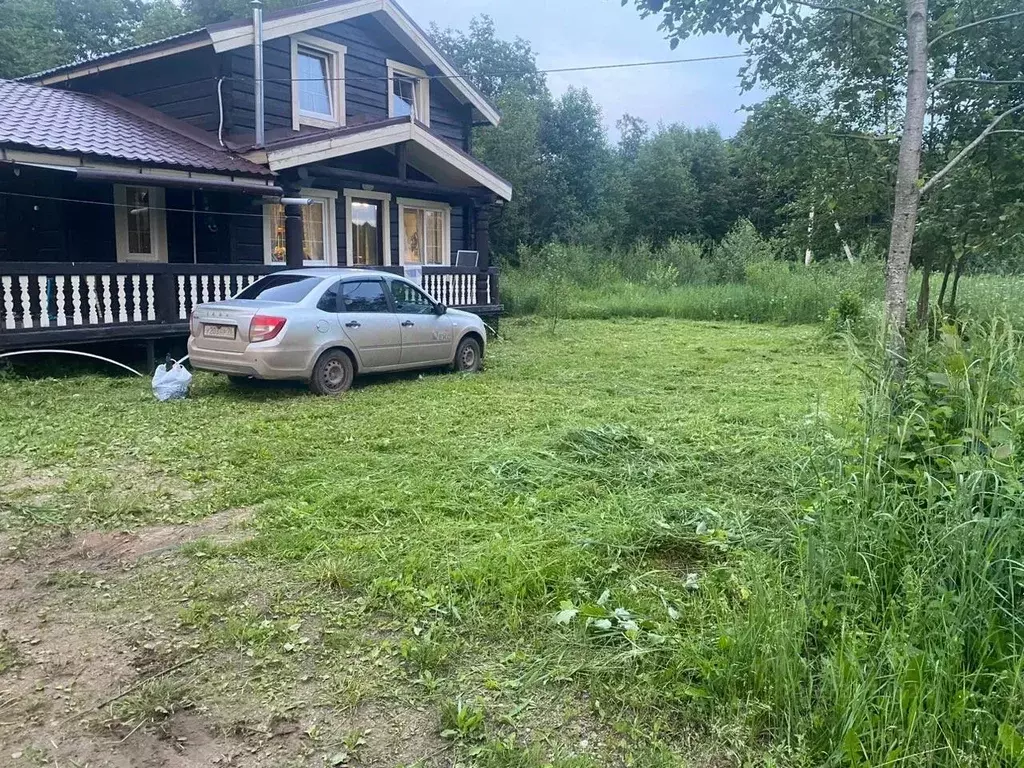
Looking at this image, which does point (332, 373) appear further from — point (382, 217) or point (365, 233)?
point (382, 217)

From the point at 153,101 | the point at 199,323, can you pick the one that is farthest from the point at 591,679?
the point at 153,101

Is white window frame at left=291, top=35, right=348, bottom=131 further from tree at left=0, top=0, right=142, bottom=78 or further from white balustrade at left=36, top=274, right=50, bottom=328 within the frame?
tree at left=0, top=0, right=142, bottom=78

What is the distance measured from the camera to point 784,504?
4.90 meters

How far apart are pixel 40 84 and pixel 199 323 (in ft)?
35.4

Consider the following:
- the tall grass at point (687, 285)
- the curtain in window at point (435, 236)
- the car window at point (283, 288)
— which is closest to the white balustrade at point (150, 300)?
the car window at point (283, 288)

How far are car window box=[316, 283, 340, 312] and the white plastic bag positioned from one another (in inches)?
64.3

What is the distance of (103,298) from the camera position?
402 inches

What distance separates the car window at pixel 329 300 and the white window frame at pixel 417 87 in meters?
8.92

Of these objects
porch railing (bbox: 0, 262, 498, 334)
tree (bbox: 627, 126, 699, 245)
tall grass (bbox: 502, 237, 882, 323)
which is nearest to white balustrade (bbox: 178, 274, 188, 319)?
porch railing (bbox: 0, 262, 498, 334)

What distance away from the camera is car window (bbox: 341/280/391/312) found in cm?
934

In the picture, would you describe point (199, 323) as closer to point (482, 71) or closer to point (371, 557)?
point (371, 557)

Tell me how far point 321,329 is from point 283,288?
0.76m

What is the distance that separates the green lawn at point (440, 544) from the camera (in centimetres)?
292

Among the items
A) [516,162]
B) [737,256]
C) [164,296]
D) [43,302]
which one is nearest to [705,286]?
[737,256]
